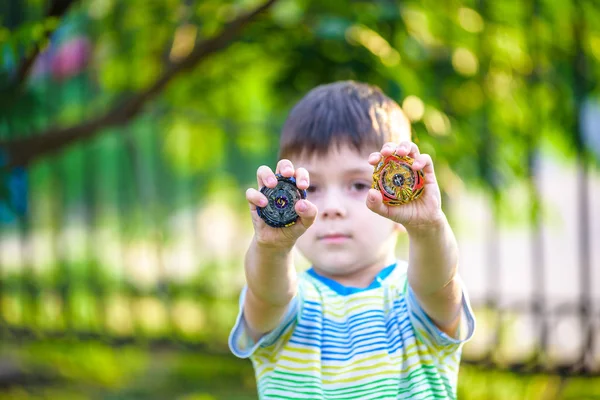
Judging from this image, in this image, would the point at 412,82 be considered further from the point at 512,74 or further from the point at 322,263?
the point at 322,263

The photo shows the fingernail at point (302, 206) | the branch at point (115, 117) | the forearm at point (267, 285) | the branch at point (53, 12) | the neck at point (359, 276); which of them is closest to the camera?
the fingernail at point (302, 206)

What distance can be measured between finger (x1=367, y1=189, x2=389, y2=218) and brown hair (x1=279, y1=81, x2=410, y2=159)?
32 cm

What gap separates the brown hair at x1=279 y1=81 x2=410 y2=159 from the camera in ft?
5.71

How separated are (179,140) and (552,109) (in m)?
2.29

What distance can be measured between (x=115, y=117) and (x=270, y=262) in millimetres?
1876

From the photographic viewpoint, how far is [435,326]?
1670 mm

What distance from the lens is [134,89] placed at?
382 cm

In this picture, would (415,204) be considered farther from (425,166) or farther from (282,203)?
(282,203)

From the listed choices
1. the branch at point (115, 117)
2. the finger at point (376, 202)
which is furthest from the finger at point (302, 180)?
the branch at point (115, 117)

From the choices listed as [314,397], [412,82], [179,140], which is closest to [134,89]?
[179,140]

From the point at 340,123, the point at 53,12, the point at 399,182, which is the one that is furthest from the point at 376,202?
the point at 53,12

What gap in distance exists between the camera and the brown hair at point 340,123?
68.5 inches

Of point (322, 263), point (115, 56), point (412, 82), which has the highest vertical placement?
point (115, 56)

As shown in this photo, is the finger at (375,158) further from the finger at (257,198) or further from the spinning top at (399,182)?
the finger at (257,198)
